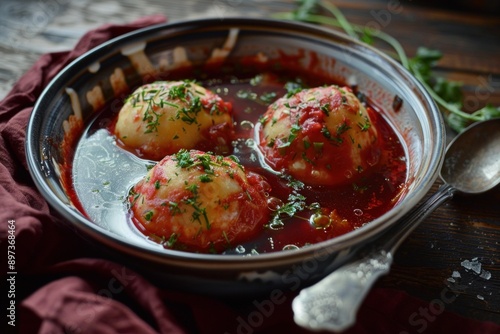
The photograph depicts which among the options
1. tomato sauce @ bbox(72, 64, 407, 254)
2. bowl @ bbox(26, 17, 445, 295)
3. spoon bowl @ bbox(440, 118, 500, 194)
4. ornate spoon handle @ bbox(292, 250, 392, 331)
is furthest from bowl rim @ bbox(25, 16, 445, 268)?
spoon bowl @ bbox(440, 118, 500, 194)

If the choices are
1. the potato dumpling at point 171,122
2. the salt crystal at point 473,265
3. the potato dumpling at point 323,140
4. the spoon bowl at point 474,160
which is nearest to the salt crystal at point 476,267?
the salt crystal at point 473,265

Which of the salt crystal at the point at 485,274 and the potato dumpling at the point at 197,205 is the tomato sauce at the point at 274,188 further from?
the salt crystal at the point at 485,274

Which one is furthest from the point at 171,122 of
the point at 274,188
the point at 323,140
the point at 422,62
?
the point at 422,62

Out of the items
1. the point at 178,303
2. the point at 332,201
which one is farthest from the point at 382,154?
the point at 178,303

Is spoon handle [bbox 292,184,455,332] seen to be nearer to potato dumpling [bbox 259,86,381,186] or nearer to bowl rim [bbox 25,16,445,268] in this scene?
bowl rim [bbox 25,16,445,268]

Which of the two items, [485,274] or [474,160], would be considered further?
[474,160]

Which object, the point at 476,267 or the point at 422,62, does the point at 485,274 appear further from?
the point at 422,62

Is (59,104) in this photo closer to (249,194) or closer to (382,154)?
(249,194)
